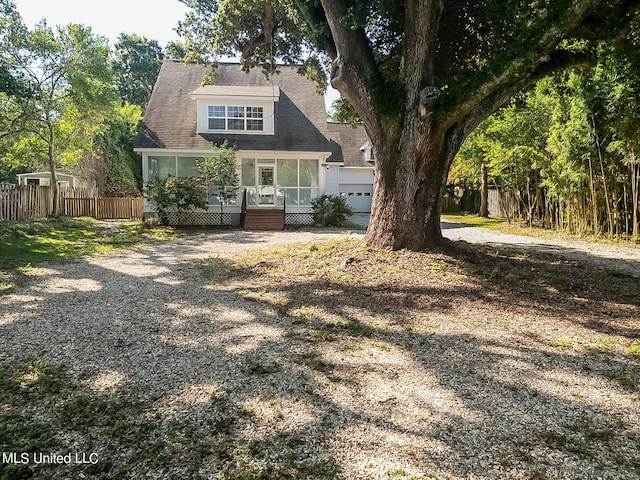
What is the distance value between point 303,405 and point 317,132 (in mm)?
18119

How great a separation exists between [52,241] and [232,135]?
9581 mm

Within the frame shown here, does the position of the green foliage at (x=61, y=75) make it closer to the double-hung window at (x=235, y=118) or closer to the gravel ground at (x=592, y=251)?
the double-hung window at (x=235, y=118)

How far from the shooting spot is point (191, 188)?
16.8 metres

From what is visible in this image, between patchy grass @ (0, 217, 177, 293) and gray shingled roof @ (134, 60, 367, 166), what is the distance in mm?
4528

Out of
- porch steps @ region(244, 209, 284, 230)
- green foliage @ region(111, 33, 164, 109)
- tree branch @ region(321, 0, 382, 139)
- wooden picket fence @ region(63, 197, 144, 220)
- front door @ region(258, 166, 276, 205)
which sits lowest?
porch steps @ region(244, 209, 284, 230)

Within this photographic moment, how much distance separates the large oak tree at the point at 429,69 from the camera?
21.2 feet

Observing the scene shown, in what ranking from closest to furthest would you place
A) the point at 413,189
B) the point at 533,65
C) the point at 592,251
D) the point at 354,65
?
the point at 533,65, the point at 413,189, the point at 354,65, the point at 592,251

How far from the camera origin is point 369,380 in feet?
11.2

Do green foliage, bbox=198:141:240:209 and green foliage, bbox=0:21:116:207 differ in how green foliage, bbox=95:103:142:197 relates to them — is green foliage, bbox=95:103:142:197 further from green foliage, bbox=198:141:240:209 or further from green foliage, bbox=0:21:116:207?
green foliage, bbox=198:141:240:209

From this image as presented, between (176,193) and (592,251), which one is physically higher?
(176,193)

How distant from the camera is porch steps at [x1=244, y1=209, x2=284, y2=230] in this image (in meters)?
17.2

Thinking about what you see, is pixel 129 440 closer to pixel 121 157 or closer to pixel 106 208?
pixel 106 208

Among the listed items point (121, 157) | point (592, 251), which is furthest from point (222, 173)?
point (592, 251)

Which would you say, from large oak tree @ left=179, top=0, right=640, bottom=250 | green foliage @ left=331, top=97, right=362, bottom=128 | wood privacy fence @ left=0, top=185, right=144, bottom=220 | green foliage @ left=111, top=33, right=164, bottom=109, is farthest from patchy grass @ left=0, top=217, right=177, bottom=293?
green foliage @ left=111, top=33, right=164, bottom=109
